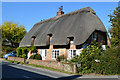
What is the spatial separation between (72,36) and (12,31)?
34.3 metres

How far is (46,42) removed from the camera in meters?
22.4

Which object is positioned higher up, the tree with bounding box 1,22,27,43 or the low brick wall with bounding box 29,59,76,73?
the tree with bounding box 1,22,27,43

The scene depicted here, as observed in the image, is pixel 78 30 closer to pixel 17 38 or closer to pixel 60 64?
pixel 60 64

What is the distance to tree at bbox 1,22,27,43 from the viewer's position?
156 ft

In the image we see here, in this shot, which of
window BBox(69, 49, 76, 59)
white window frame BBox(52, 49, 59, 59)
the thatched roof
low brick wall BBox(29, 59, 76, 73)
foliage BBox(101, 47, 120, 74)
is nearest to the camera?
foliage BBox(101, 47, 120, 74)

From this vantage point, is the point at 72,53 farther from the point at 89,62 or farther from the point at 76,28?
the point at 89,62

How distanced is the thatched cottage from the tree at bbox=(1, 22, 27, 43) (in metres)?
25.5

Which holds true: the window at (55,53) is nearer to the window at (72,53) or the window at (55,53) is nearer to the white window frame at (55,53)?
the white window frame at (55,53)

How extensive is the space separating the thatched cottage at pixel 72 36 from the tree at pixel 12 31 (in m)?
25.5

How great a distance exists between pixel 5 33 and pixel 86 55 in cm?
3826

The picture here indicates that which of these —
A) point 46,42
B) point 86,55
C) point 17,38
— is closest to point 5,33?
point 17,38

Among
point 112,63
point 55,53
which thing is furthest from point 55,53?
point 112,63

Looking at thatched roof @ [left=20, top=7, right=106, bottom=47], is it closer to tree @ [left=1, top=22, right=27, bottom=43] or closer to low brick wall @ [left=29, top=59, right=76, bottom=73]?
low brick wall @ [left=29, top=59, right=76, bottom=73]

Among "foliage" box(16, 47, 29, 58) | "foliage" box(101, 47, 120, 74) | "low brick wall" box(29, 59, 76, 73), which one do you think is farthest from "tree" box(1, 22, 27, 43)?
"foliage" box(101, 47, 120, 74)
